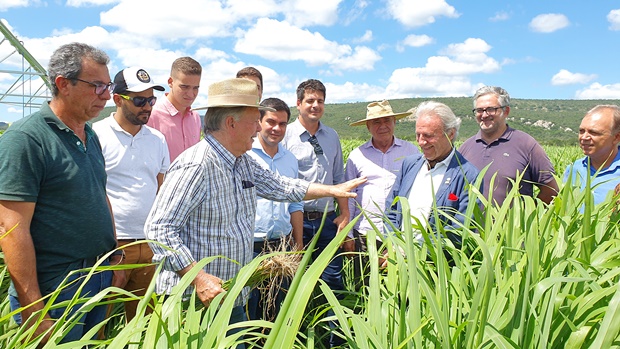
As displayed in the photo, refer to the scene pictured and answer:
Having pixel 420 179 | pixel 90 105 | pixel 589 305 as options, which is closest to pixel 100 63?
pixel 90 105

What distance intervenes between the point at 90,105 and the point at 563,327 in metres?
2.01

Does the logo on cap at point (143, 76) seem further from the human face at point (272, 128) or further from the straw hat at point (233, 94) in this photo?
the straw hat at point (233, 94)

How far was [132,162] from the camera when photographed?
2803 millimetres

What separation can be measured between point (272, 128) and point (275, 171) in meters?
0.32

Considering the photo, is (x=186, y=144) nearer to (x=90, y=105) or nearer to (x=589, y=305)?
(x=90, y=105)

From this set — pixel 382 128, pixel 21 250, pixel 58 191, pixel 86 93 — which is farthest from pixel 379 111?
pixel 21 250

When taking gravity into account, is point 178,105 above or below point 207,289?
above

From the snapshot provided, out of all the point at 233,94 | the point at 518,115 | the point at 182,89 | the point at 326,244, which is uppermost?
the point at 518,115

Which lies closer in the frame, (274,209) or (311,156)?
(274,209)

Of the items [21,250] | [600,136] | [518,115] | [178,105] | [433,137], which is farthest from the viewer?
[518,115]

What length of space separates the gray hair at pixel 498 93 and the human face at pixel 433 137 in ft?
3.77

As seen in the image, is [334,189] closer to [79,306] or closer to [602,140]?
[79,306]

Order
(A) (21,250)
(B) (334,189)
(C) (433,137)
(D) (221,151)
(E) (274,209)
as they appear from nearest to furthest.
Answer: (A) (21,250) → (D) (221,151) → (B) (334,189) → (C) (433,137) → (E) (274,209)

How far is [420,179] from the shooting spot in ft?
9.32
